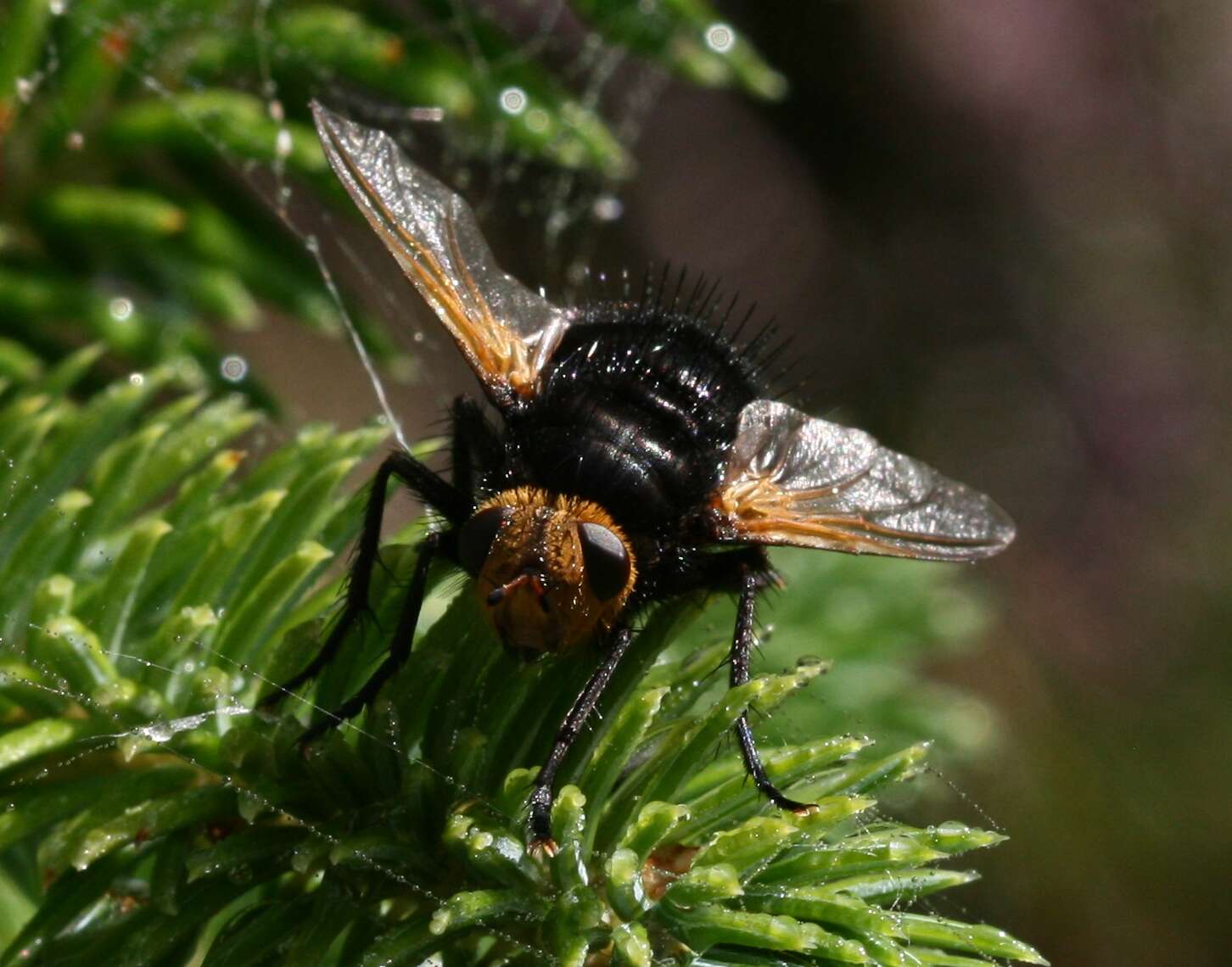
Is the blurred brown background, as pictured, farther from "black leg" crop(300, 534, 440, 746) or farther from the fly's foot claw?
the fly's foot claw

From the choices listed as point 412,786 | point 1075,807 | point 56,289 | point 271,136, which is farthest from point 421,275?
point 1075,807

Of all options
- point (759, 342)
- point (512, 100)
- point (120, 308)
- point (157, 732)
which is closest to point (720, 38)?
point (512, 100)

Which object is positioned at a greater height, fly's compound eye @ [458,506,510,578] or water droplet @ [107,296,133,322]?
fly's compound eye @ [458,506,510,578]

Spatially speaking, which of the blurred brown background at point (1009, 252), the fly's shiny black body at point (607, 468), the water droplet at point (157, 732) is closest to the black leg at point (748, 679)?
the fly's shiny black body at point (607, 468)

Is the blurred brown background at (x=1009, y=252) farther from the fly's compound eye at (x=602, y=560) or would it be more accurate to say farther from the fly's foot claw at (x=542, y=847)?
the fly's foot claw at (x=542, y=847)

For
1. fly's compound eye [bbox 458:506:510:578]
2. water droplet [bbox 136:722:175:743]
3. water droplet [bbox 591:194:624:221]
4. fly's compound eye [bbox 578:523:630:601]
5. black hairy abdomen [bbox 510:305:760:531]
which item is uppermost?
water droplet [bbox 591:194:624:221]

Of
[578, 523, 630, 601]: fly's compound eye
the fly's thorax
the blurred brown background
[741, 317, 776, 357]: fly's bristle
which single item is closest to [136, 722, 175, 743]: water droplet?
the fly's thorax
